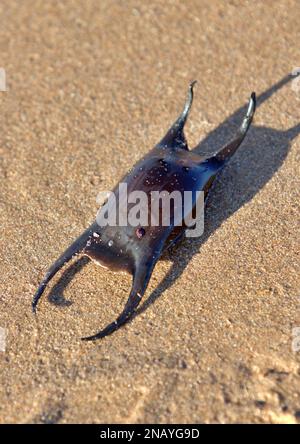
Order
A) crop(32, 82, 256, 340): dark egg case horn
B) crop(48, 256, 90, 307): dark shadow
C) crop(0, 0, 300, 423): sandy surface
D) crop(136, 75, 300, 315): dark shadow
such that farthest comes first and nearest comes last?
crop(136, 75, 300, 315): dark shadow, crop(48, 256, 90, 307): dark shadow, crop(32, 82, 256, 340): dark egg case horn, crop(0, 0, 300, 423): sandy surface

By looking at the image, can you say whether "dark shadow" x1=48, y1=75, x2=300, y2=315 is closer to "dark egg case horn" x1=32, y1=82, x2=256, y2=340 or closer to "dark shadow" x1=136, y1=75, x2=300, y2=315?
"dark shadow" x1=136, y1=75, x2=300, y2=315

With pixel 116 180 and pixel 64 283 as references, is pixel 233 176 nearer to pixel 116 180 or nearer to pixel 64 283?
pixel 116 180

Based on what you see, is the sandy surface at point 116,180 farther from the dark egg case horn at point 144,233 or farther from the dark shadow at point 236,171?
the dark egg case horn at point 144,233

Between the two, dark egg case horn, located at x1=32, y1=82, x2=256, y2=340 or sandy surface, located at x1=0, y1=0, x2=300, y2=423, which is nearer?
sandy surface, located at x1=0, y1=0, x2=300, y2=423

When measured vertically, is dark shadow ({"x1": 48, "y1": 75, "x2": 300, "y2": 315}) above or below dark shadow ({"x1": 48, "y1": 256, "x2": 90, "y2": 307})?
above

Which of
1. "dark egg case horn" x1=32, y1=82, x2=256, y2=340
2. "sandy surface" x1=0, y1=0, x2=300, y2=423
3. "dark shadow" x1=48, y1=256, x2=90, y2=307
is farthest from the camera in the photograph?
"dark shadow" x1=48, y1=256, x2=90, y2=307

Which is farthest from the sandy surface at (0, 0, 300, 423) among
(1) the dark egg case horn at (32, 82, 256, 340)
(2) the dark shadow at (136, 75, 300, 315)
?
(1) the dark egg case horn at (32, 82, 256, 340)

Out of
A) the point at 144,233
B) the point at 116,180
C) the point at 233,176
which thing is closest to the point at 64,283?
the point at 144,233
